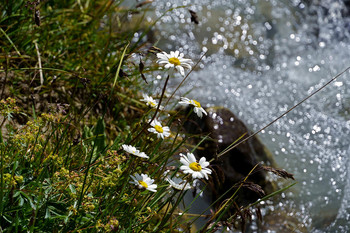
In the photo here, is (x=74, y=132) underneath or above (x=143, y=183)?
underneath

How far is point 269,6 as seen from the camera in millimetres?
6617

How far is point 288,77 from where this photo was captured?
5.47 meters

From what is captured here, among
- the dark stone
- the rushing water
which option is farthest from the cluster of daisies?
the rushing water

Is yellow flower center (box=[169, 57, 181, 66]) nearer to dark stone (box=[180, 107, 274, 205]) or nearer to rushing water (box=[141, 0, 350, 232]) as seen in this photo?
dark stone (box=[180, 107, 274, 205])

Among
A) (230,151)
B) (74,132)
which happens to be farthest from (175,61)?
(230,151)

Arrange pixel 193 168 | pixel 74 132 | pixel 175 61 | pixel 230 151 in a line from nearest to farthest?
pixel 193 168
pixel 175 61
pixel 74 132
pixel 230 151

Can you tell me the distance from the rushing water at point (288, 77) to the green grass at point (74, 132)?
4.13 feet

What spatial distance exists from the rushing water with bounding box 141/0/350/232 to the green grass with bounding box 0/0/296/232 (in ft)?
4.13

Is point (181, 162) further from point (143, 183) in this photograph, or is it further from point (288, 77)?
point (288, 77)

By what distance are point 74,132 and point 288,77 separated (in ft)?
11.1

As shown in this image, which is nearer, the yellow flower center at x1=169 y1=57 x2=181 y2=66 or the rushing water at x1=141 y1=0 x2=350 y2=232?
the yellow flower center at x1=169 y1=57 x2=181 y2=66

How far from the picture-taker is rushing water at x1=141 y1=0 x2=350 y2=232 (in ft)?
13.3

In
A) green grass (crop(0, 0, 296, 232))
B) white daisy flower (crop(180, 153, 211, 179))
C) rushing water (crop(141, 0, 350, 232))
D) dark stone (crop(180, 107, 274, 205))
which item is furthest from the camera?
rushing water (crop(141, 0, 350, 232))

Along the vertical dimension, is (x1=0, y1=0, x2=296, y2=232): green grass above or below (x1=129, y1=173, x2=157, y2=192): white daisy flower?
below
